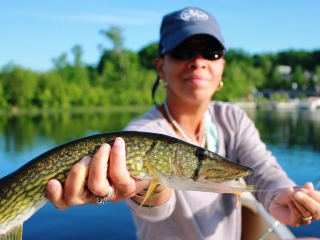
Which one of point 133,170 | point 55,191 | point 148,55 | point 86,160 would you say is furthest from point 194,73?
point 148,55

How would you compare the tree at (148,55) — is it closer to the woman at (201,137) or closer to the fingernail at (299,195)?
the woman at (201,137)

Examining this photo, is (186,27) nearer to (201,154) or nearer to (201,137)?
(201,137)

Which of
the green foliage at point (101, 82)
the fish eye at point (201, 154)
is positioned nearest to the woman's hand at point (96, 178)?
the fish eye at point (201, 154)

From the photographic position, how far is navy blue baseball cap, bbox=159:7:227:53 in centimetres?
248

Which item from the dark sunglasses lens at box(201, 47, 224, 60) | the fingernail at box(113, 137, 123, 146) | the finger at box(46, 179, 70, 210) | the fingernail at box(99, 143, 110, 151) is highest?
the dark sunglasses lens at box(201, 47, 224, 60)

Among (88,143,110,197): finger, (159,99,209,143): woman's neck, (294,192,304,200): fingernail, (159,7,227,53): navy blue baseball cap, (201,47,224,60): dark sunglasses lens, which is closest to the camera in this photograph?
(88,143,110,197): finger

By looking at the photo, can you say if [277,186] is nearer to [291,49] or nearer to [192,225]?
[192,225]

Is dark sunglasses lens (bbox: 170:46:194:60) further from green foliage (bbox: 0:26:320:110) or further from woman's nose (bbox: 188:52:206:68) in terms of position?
green foliage (bbox: 0:26:320:110)

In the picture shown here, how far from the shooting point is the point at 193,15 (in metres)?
2.56

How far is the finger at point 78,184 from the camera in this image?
178cm

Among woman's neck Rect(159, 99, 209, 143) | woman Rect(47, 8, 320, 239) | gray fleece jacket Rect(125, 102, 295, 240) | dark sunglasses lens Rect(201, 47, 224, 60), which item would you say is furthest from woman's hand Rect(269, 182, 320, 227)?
dark sunglasses lens Rect(201, 47, 224, 60)

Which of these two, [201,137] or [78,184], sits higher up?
[78,184]

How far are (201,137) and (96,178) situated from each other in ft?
3.91

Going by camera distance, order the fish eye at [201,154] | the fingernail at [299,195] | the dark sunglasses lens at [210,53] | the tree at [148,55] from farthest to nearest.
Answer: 1. the tree at [148,55]
2. the dark sunglasses lens at [210,53]
3. the fingernail at [299,195]
4. the fish eye at [201,154]
